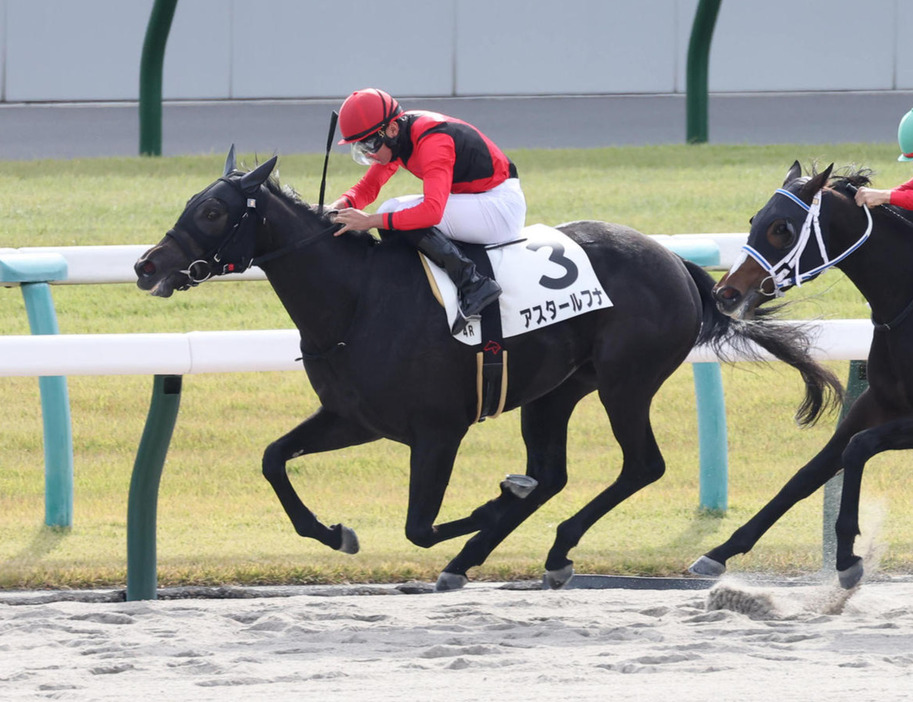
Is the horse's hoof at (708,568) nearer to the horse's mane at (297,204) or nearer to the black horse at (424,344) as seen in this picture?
the black horse at (424,344)

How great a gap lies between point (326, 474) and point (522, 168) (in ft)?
17.3

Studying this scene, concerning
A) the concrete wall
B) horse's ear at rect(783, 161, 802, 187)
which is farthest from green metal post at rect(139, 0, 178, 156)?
horse's ear at rect(783, 161, 802, 187)

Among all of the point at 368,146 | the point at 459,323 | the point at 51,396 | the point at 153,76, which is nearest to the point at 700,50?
the point at 153,76

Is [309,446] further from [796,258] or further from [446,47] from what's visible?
[446,47]

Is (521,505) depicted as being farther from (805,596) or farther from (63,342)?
(63,342)

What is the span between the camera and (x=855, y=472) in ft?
17.2

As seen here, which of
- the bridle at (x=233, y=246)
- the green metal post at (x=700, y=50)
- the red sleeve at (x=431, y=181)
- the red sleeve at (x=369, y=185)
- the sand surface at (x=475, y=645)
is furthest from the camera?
the green metal post at (x=700, y=50)

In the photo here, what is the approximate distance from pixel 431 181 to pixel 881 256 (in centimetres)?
142

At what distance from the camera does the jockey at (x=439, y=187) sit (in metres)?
5.30

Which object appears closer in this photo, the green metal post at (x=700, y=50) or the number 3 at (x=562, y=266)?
the number 3 at (x=562, y=266)

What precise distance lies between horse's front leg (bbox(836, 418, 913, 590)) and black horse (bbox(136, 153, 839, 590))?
1.88 ft

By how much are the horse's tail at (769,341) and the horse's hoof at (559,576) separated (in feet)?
2.94

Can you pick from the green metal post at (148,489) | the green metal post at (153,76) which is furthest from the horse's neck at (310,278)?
the green metal post at (153,76)

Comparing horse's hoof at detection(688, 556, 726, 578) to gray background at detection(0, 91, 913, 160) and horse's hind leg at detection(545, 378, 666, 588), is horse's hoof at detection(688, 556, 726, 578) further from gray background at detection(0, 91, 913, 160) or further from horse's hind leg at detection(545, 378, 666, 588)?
gray background at detection(0, 91, 913, 160)
